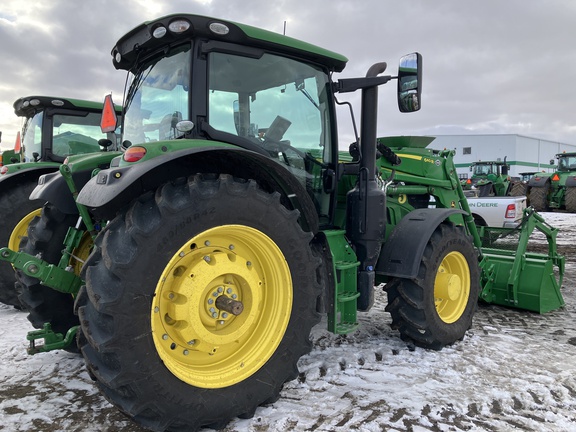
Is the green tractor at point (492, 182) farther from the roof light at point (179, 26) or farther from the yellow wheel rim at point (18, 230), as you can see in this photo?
the roof light at point (179, 26)

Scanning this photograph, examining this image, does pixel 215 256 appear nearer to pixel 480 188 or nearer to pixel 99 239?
pixel 99 239

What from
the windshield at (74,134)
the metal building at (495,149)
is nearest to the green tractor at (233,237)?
the windshield at (74,134)

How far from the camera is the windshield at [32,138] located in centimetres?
664

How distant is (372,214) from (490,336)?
5.42 feet

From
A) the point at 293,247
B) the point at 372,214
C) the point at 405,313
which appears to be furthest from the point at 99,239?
the point at 405,313

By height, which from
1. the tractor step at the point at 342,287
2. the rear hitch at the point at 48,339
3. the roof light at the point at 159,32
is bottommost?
the rear hitch at the point at 48,339

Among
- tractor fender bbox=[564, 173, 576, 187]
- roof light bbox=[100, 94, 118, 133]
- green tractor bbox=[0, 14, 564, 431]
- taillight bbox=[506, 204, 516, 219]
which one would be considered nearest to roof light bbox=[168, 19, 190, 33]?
green tractor bbox=[0, 14, 564, 431]

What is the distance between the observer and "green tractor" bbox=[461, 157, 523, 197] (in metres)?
17.2

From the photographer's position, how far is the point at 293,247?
269 centimetres

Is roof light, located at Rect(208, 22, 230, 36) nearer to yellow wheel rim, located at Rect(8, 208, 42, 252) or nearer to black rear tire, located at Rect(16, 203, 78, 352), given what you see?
black rear tire, located at Rect(16, 203, 78, 352)

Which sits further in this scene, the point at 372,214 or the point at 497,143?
the point at 497,143

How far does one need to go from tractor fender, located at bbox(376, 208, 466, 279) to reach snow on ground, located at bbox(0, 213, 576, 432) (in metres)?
0.66

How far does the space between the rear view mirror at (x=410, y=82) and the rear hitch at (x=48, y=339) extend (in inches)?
105

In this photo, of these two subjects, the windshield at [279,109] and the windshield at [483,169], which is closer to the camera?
the windshield at [279,109]
